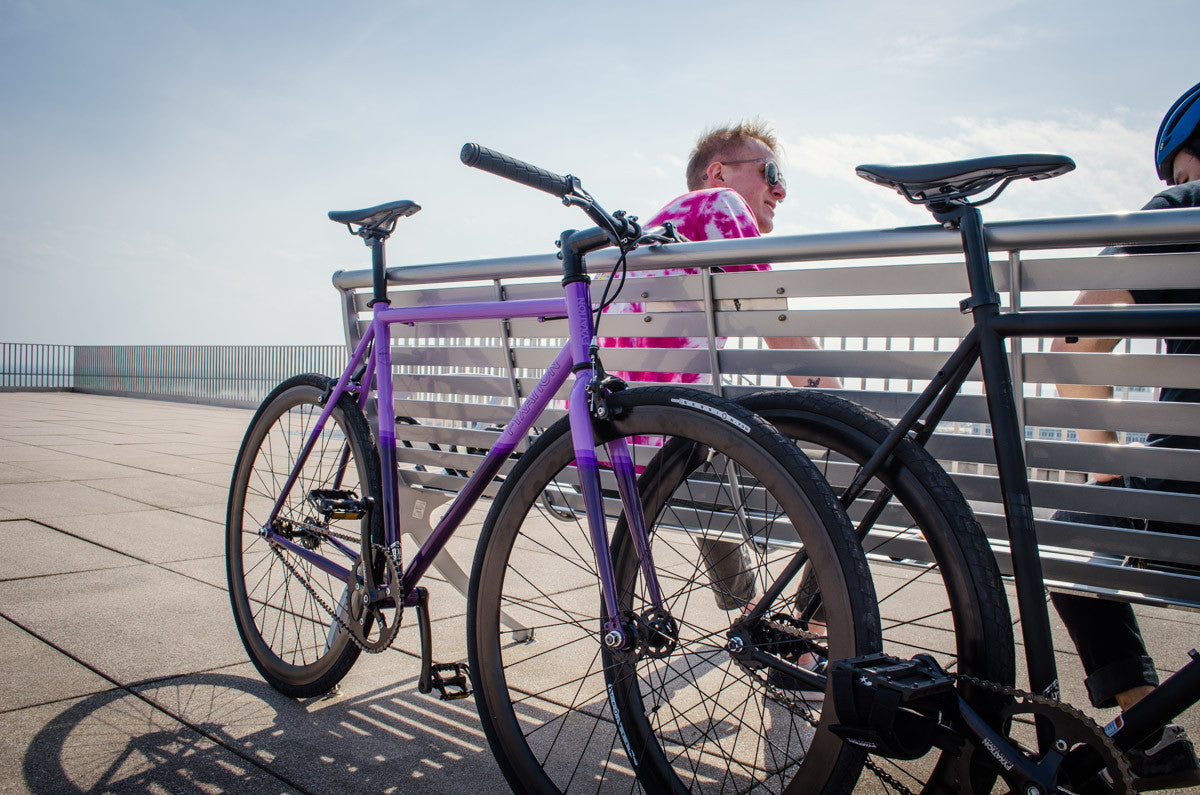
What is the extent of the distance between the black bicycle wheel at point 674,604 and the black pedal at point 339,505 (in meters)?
0.58

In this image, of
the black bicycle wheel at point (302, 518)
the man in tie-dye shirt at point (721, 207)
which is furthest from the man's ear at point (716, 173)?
the black bicycle wheel at point (302, 518)

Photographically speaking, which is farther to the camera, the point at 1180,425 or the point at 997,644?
the point at 1180,425

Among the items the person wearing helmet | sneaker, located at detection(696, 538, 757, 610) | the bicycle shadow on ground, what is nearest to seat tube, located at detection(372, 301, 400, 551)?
the bicycle shadow on ground

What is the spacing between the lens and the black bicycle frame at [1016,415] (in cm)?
159

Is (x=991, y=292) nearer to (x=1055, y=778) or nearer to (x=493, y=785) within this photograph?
(x=1055, y=778)

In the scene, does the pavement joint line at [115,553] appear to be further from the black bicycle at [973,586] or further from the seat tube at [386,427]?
the black bicycle at [973,586]

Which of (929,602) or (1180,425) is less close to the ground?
(1180,425)

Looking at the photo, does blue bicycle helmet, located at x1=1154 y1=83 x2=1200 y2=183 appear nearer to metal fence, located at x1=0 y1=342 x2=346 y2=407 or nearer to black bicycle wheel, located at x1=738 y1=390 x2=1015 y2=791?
black bicycle wheel, located at x1=738 y1=390 x2=1015 y2=791

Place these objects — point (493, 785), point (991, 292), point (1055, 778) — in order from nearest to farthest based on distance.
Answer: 1. point (1055, 778)
2. point (991, 292)
3. point (493, 785)

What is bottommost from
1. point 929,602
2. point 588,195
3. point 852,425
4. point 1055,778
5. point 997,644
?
point 929,602

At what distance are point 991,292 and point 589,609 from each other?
287 centimetres

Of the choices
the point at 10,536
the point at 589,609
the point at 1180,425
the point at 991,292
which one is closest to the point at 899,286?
the point at 991,292

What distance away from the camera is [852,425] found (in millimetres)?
1933

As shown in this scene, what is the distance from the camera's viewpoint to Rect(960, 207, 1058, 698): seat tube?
164cm
